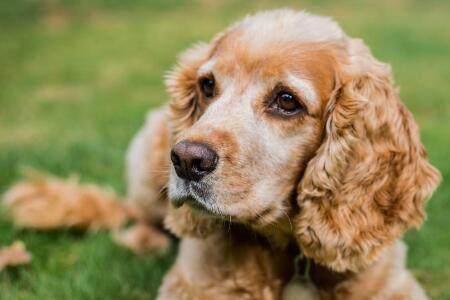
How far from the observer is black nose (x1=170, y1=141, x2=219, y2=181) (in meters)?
3.11

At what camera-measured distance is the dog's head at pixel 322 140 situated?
3.45 metres

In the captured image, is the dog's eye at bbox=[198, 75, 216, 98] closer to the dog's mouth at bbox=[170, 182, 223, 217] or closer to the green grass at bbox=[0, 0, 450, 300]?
the dog's mouth at bbox=[170, 182, 223, 217]

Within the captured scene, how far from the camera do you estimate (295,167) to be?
138 inches

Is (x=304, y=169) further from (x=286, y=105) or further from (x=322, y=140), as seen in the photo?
(x=286, y=105)

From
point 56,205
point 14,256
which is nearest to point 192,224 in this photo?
point 14,256

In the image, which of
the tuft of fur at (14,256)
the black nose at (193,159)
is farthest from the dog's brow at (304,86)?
the tuft of fur at (14,256)

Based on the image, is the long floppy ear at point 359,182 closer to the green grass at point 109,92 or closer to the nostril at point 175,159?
the nostril at point 175,159

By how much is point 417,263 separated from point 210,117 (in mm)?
1947

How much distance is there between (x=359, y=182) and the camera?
3.50 metres

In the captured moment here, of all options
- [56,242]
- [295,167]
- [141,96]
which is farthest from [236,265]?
[141,96]

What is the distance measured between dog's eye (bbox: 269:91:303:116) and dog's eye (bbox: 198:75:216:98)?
36cm

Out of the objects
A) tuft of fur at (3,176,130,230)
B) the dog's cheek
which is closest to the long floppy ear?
the dog's cheek

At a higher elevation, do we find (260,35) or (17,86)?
Result: (260,35)

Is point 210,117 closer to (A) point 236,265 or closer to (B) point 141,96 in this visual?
(A) point 236,265
